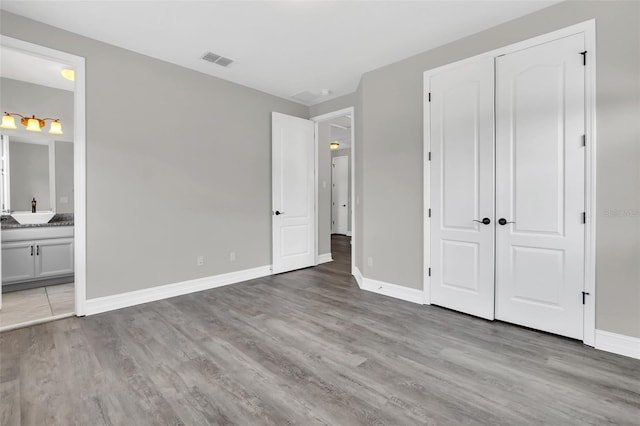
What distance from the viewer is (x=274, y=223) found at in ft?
15.9

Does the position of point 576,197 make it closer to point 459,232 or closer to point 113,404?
point 459,232

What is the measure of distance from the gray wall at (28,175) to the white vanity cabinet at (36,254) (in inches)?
32.4

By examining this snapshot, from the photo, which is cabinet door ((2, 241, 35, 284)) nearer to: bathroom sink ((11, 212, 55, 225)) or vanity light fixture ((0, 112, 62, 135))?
bathroom sink ((11, 212, 55, 225))

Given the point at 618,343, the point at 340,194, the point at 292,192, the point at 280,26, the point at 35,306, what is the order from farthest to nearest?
the point at 340,194 < the point at 292,192 < the point at 35,306 < the point at 280,26 < the point at 618,343

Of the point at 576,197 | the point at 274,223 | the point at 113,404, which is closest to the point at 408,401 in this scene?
the point at 113,404

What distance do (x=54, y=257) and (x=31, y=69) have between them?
8.28 feet

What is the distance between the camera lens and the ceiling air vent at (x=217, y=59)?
354 cm

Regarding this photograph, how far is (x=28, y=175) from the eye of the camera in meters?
4.52

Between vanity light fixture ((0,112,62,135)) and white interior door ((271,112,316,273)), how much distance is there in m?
3.18

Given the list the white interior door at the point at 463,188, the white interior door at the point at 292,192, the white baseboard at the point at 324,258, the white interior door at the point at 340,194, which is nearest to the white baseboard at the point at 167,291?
the white interior door at the point at 292,192

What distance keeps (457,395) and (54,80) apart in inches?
241

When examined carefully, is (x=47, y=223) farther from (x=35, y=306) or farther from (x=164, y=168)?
(x=164, y=168)

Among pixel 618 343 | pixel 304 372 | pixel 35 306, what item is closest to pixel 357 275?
pixel 304 372

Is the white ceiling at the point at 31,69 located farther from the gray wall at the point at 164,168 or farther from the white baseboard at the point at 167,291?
the white baseboard at the point at 167,291
